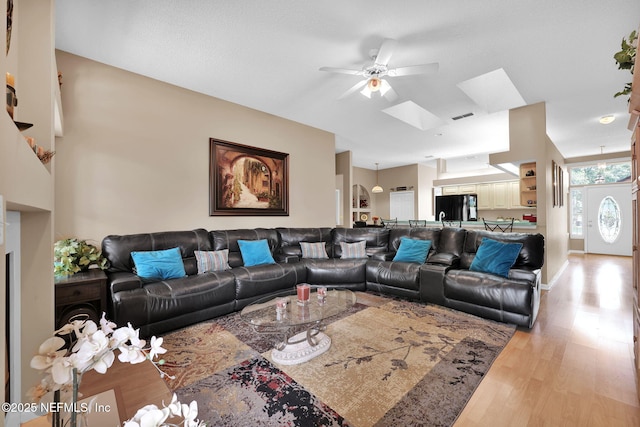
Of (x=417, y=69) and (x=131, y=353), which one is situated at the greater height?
(x=417, y=69)

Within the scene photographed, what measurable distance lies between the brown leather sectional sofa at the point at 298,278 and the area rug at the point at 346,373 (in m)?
0.23

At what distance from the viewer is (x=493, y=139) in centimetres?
602

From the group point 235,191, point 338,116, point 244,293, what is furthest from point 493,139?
point 244,293

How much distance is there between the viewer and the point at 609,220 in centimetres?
752

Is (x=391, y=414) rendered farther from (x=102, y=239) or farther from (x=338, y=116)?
(x=338, y=116)

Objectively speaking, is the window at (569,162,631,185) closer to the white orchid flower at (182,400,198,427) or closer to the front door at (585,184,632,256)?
the front door at (585,184,632,256)

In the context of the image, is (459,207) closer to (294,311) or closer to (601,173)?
(601,173)

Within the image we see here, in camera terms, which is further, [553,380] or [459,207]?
[459,207]

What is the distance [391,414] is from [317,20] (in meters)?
3.09

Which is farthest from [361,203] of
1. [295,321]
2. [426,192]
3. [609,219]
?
[295,321]

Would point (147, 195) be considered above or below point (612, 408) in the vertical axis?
above

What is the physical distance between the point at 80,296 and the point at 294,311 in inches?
74.4

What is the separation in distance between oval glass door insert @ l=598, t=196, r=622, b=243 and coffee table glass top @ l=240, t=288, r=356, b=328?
916 cm

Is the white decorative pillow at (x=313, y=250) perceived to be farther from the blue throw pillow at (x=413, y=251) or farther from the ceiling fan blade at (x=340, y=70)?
the ceiling fan blade at (x=340, y=70)
